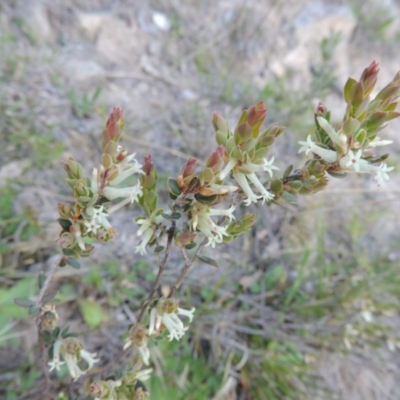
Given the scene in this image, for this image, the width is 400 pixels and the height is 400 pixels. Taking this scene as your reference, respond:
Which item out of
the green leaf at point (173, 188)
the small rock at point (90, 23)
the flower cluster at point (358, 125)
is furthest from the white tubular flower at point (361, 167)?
the small rock at point (90, 23)

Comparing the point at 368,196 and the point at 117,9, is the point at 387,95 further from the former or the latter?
the point at 117,9

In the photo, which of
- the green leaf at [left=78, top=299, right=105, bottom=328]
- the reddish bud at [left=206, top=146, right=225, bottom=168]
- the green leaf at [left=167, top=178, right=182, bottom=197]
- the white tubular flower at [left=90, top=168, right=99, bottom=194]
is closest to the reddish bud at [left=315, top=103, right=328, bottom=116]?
A: the reddish bud at [left=206, top=146, right=225, bottom=168]

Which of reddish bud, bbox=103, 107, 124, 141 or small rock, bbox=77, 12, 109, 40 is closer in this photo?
reddish bud, bbox=103, 107, 124, 141

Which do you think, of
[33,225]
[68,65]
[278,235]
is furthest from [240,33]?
[33,225]

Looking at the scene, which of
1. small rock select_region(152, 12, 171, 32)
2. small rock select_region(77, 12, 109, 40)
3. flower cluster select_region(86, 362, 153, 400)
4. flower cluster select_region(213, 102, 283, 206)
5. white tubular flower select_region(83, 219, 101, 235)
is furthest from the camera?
small rock select_region(152, 12, 171, 32)

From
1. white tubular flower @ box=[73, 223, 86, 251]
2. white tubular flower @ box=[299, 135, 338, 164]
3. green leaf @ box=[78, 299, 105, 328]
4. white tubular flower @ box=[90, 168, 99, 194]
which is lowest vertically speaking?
green leaf @ box=[78, 299, 105, 328]

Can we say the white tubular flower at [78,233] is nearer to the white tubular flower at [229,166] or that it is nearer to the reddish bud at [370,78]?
the white tubular flower at [229,166]

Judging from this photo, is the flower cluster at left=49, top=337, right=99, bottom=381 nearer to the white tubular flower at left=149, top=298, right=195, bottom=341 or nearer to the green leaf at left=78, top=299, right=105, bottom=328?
the white tubular flower at left=149, top=298, right=195, bottom=341

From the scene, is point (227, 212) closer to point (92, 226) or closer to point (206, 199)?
point (206, 199)

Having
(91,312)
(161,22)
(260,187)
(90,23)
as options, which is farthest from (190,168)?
(161,22)
